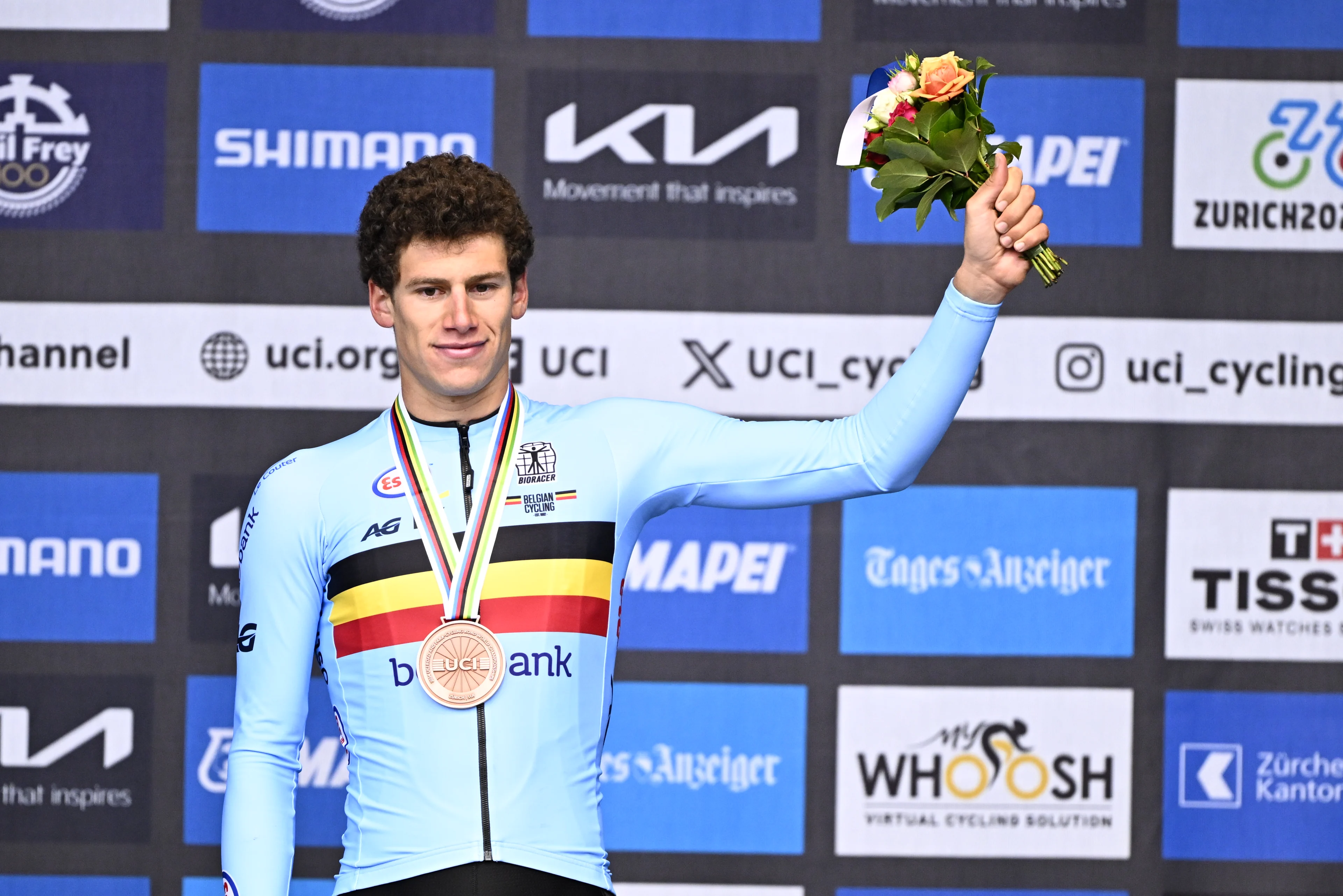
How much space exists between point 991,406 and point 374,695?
5.69 ft

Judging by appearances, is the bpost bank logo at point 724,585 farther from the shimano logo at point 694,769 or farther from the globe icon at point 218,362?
the globe icon at point 218,362

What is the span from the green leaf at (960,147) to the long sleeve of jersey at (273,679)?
33.7 inches

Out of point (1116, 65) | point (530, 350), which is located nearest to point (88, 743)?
point (530, 350)

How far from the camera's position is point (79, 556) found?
8.77 feet

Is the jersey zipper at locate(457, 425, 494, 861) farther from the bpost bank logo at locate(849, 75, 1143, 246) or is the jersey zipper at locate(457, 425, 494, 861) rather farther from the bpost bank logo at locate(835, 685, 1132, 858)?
the bpost bank logo at locate(849, 75, 1143, 246)

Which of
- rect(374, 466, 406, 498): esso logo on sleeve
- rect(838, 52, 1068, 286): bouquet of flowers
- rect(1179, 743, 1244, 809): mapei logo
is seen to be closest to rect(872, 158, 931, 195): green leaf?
rect(838, 52, 1068, 286): bouquet of flowers

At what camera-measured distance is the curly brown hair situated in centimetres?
138

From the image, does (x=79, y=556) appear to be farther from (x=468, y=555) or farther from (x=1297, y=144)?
(x=1297, y=144)

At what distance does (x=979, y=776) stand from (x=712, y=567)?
0.78 metres

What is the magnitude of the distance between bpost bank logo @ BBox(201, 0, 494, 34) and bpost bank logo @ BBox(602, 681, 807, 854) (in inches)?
61.7

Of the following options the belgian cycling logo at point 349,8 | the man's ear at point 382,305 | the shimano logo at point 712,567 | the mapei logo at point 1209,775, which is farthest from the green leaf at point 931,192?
the mapei logo at point 1209,775

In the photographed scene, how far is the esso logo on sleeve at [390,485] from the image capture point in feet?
4.76

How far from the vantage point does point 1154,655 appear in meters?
2.69

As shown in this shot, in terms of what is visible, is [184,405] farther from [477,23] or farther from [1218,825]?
[1218,825]
